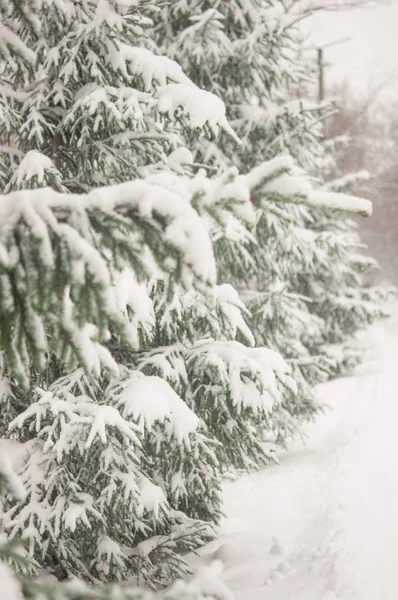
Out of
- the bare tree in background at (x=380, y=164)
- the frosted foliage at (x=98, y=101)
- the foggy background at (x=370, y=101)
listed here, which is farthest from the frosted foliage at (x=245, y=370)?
the bare tree in background at (x=380, y=164)

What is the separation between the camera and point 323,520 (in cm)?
511

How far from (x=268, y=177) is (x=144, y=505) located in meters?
2.91

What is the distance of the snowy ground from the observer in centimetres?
385

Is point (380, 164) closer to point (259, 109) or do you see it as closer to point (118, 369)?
point (259, 109)

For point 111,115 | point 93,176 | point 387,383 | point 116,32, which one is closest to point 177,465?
point 93,176

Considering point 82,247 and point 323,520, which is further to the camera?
point 323,520

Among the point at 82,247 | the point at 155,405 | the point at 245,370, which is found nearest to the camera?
the point at 82,247

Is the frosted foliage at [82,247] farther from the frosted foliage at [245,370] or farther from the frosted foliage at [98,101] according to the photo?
the frosted foliage at [245,370]

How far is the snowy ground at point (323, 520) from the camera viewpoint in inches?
151

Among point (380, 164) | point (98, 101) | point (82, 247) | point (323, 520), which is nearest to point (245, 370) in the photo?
point (98, 101)

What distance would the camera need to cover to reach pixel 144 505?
3564 mm

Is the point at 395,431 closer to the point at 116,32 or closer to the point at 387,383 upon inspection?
the point at 387,383

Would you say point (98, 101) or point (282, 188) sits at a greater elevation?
point (98, 101)

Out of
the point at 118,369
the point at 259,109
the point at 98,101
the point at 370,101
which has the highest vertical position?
the point at 370,101
